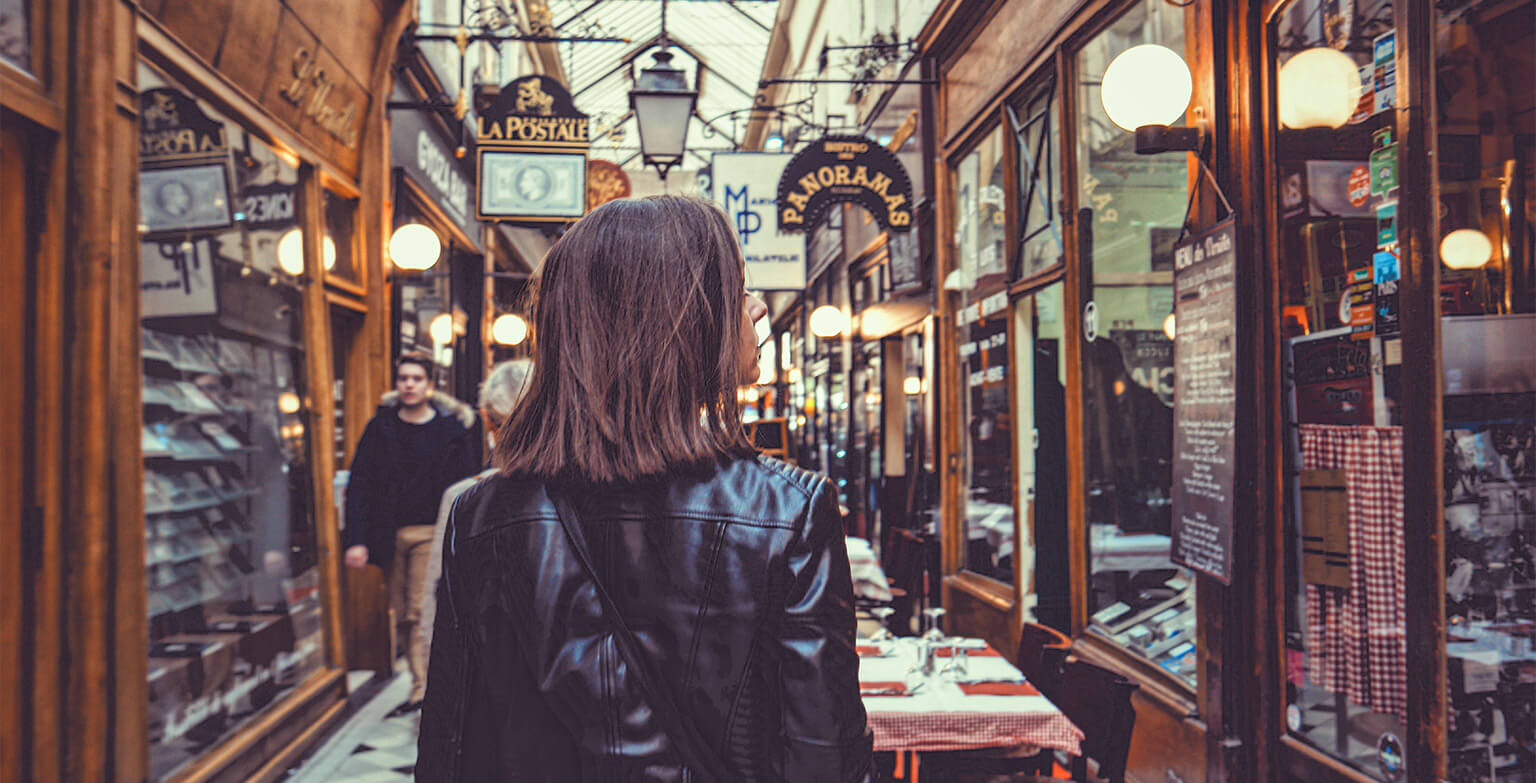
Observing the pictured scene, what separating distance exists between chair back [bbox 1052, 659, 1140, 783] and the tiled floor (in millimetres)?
2928

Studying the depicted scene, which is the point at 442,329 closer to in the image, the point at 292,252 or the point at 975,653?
the point at 292,252

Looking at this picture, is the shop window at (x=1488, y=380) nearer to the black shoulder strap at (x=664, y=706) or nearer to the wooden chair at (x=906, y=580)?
the black shoulder strap at (x=664, y=706)

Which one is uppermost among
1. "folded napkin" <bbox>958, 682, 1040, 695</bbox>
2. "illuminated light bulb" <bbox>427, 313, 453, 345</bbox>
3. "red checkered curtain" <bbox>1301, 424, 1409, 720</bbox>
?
"illuminated light bulb" <bbox>427, 313, 453, 345</bbox>

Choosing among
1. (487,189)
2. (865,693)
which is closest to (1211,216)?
(865,693)

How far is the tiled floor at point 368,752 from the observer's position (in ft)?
17.5

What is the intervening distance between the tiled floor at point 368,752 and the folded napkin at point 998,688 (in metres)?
2.55

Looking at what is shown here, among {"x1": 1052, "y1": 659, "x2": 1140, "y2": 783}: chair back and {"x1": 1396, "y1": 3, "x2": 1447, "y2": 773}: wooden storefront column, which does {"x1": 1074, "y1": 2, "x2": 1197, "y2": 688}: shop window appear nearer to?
{"x1": 1052, "y1": 659, "x2": 1140, "y2": 783}: chair back

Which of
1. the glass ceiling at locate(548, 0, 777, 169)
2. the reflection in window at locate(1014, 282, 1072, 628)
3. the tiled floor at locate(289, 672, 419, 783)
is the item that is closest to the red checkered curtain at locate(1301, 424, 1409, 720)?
the reflection in window at locate(1014, 282, 1072, 628)

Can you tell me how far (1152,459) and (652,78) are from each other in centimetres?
497

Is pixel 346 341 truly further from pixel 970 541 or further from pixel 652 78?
pixel 970 541

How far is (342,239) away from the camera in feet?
25.0

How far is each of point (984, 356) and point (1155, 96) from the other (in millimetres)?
4082

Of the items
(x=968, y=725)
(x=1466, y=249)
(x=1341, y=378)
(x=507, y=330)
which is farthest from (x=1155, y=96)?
(x=507, y=330)

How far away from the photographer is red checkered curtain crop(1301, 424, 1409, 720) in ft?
11.2
